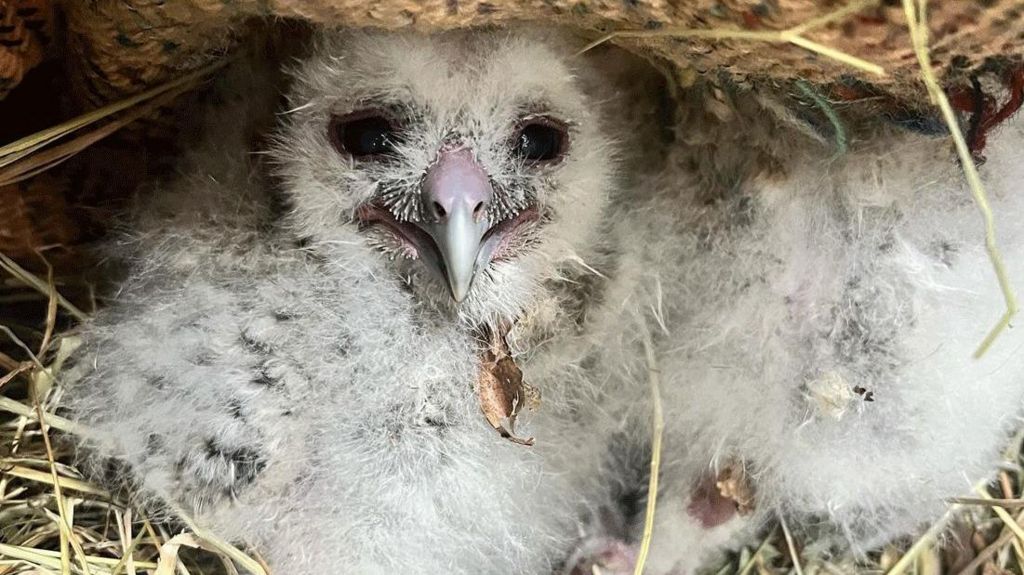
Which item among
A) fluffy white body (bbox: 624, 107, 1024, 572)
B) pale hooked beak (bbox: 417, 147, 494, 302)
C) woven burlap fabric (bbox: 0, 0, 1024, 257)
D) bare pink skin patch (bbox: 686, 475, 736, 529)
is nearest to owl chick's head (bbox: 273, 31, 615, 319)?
pale hooked beak (bbox: 417, 147, 494, 302)

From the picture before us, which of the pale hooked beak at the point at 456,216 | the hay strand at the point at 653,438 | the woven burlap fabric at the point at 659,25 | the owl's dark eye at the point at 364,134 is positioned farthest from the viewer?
the hay strand at the point at 653,438

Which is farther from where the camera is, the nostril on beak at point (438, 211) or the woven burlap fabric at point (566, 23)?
the nostril on beak at point (438, 211)

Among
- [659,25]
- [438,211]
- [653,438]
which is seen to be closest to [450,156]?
[438,211]

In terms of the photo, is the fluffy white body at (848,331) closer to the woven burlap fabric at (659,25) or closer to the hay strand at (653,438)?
the hay strand at (653,438)

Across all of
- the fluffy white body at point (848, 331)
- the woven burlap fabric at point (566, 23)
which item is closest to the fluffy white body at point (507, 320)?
the fluffy white body at point (848, 331)

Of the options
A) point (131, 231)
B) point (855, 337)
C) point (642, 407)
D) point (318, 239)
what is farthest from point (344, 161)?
point (855, 337)

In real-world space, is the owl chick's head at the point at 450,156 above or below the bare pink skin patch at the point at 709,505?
above

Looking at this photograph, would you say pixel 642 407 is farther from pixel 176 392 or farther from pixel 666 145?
pixel 176 392
